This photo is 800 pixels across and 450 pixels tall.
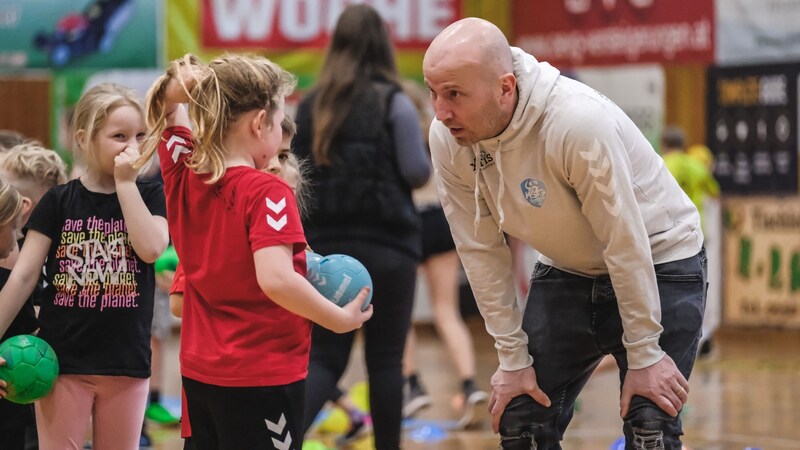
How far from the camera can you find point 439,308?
6.11 metres

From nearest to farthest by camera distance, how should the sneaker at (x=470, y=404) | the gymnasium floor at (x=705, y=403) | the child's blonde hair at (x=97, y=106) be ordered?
the child's blonde hair at (x=97, y=106) → the gymnasium floor at (x=705, y=403) → the sneaker at (x=470, y=404)

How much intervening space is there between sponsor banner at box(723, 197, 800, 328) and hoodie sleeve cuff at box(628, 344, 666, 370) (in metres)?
7.13

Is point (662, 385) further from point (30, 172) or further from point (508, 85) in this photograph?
point (30, 172)

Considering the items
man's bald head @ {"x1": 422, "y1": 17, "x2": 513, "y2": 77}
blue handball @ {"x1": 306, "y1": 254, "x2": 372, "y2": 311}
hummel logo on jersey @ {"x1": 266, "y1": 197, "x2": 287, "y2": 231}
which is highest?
man's bald head @ {"x1": 422, "y1": 17, "x2": 513, "y2": 77}

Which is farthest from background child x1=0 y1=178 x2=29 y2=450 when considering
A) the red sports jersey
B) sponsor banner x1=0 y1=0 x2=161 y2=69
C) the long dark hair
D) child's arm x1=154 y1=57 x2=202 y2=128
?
sponsor banner x1=0 y1=0 x2=161 y2=69

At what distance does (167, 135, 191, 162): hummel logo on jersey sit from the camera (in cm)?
297

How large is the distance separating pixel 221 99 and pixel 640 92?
26.3ft

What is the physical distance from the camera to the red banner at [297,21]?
10.0 m

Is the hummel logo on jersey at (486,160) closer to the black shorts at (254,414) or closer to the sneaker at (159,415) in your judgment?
the black shorts at (254,414)

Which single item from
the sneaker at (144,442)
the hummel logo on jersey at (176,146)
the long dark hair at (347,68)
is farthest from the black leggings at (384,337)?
the sneaker at (144,442)

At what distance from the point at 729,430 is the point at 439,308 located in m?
1.69

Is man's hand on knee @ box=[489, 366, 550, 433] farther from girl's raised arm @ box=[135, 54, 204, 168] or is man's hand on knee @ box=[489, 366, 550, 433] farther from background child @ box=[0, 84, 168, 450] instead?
girl's raised arm @ box=[135, 54, 204, 168]

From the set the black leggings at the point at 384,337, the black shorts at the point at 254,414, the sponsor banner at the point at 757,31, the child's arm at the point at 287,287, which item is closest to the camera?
the child's arm at the point at 287,287

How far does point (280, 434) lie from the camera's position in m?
2.83
